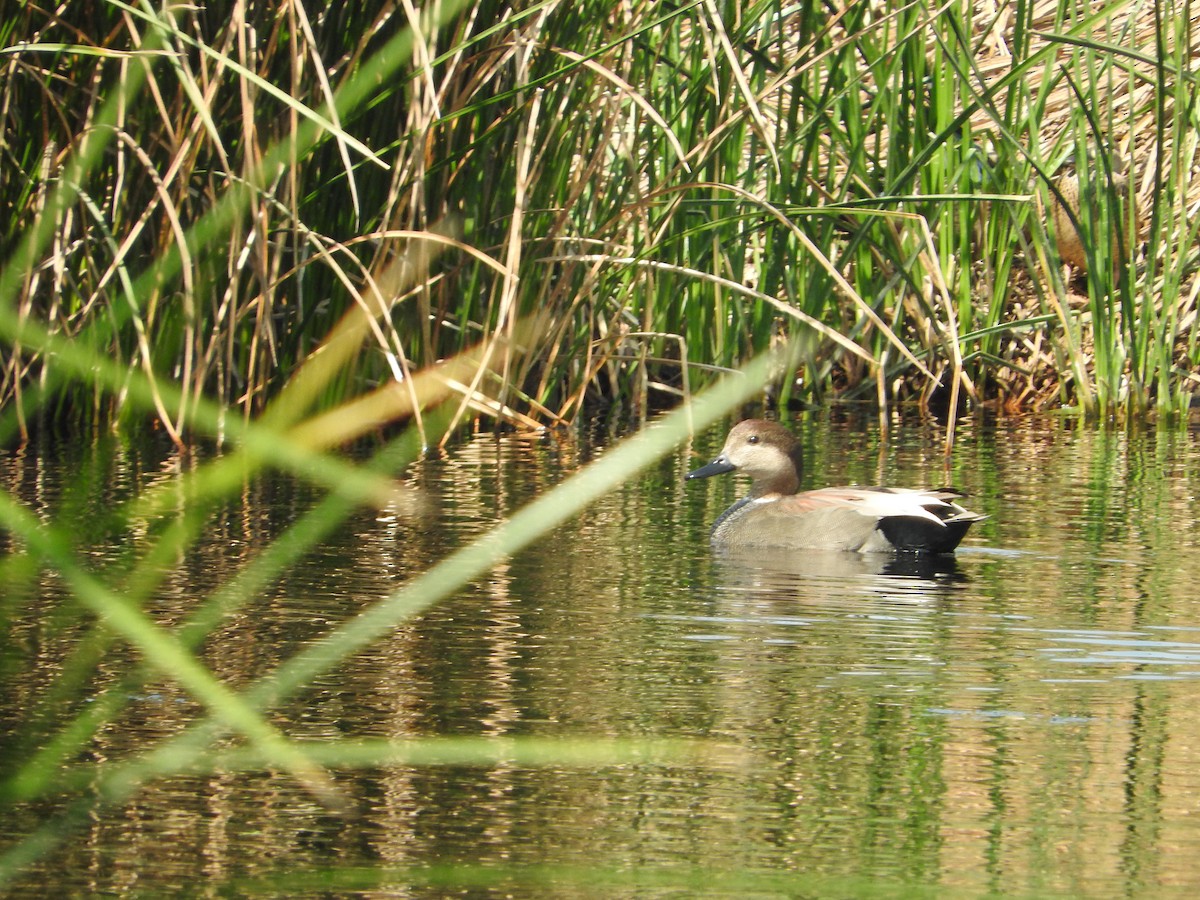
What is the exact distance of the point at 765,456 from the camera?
244 inches

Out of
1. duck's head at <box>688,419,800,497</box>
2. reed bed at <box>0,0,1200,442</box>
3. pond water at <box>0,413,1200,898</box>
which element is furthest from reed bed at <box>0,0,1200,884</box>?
duck's head at <box>688,419,800,497</box>

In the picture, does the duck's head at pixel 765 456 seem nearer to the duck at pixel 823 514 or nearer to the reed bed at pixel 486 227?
the duck at pixel 823 514

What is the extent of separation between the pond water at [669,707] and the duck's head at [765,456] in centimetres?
29

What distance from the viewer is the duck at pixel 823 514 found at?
5.23 m

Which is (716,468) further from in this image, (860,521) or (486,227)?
(486,227)

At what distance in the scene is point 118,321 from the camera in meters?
6.32

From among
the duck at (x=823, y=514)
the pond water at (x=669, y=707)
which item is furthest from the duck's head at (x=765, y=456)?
the pond water at (x=669, y=707)

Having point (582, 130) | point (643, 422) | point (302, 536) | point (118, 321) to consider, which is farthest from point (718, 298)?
point (302, 536)

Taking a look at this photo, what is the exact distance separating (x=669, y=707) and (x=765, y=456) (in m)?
2.90

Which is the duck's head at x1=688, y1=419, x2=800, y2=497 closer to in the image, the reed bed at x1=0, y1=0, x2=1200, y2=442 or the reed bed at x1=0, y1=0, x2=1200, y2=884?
the reed bed at x1=0, y1=0, x2=1200, y2=442

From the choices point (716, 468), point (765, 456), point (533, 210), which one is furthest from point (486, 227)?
point (765, 456)

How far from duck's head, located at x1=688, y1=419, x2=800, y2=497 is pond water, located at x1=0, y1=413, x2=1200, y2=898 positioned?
29 cm

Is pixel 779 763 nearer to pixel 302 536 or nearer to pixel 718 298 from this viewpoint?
pixel 302 536

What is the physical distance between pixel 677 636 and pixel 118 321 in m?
2.86
